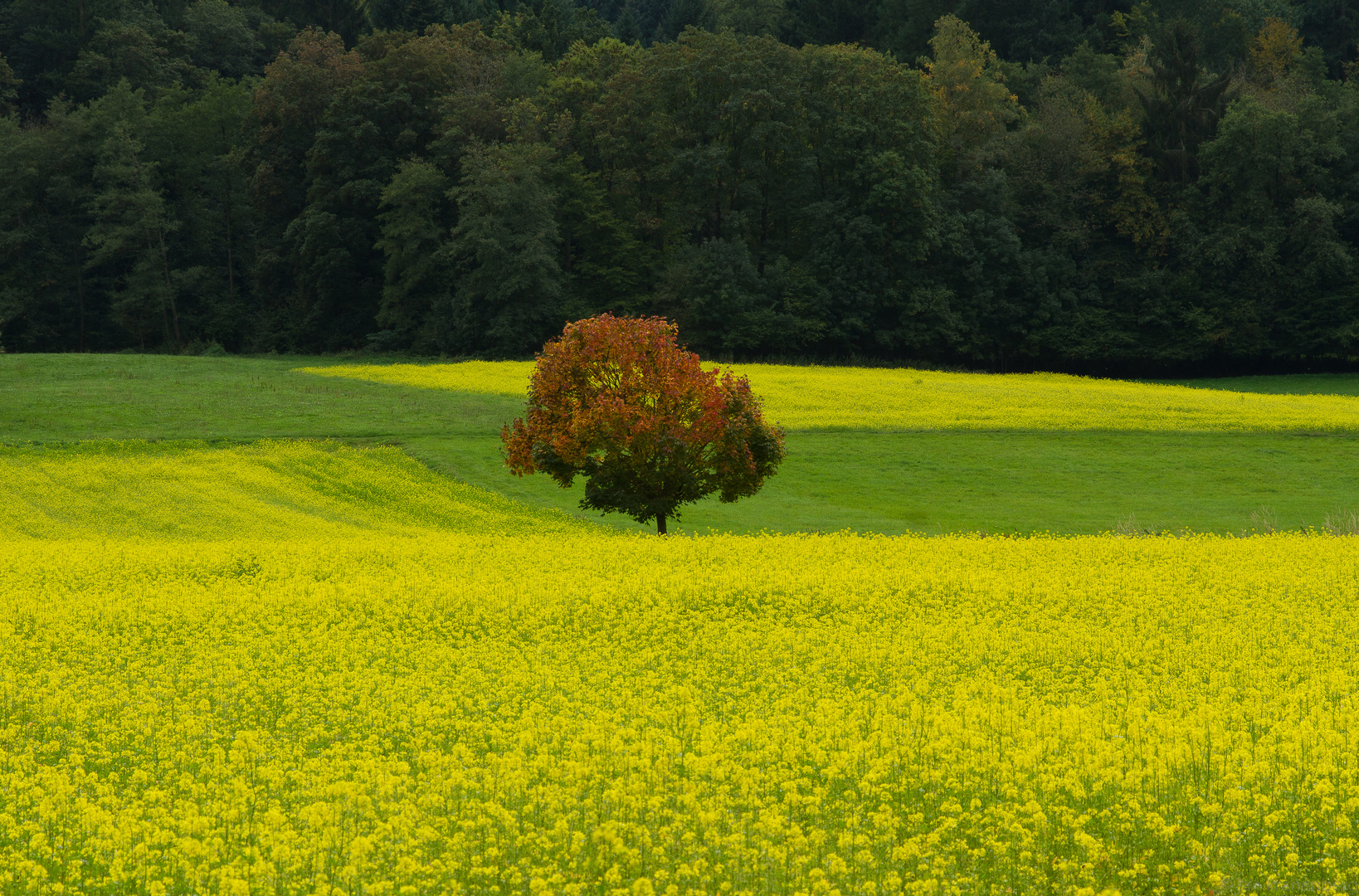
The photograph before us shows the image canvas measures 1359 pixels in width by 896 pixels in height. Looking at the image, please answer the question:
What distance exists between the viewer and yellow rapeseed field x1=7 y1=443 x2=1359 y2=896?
303 inches

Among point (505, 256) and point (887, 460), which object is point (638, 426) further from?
point (505, 256)

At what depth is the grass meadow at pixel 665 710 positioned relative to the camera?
771 centimetres

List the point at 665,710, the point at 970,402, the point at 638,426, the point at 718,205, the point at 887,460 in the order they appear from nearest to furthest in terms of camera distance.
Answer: the point at 665,710
the point at 638,426
the point at 887,460
the point at 970,402
the point at 718,205

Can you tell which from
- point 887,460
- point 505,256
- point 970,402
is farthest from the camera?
point 505,256

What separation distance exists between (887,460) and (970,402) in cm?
1187

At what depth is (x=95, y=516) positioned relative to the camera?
2620 centimetres

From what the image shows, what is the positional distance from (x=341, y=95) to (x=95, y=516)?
182ft

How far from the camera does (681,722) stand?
10406 mm

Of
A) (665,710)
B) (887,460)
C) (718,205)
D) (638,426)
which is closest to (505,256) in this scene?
(718,205)

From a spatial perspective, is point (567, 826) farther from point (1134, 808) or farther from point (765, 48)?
point (765, 48)

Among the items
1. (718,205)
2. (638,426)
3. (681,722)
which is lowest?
(681,722)

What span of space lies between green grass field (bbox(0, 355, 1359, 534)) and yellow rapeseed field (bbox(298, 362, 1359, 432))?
4.04ft

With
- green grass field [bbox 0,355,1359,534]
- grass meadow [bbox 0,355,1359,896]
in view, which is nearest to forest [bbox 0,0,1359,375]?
green grass field [bbox 0,355,1359,534]

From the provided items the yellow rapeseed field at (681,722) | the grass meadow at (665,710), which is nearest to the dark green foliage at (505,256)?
the grass meadow at (665,710)
